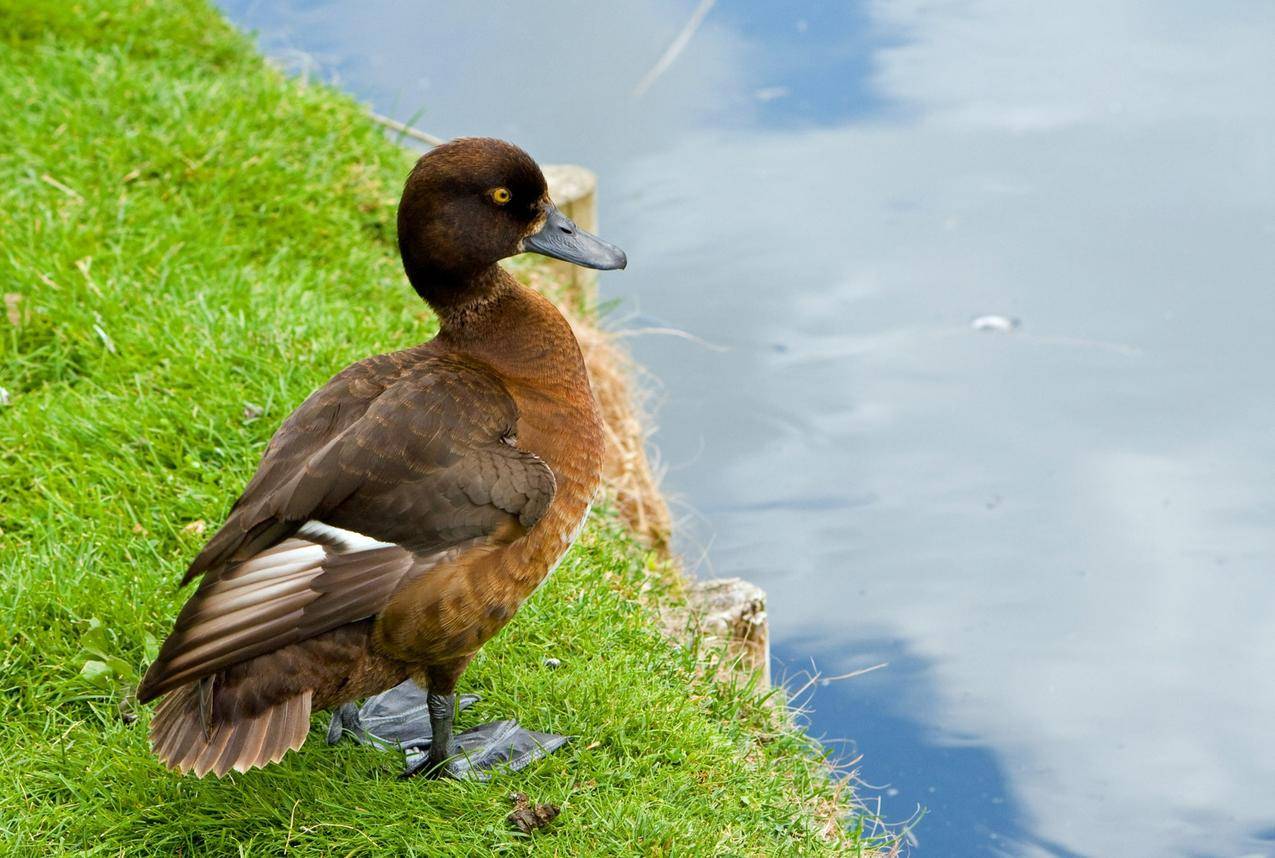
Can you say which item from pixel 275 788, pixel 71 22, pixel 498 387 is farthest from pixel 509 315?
pixel 71 22

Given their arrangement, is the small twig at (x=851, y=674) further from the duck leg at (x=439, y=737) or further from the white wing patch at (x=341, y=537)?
the white wing patch at (x=341, y=537)

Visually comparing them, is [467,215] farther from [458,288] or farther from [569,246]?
[569,246]

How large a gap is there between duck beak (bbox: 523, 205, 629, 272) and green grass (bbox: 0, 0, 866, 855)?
94 centimetres

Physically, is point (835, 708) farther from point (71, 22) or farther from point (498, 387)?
point (71, 22)

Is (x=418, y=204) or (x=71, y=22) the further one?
(x=71, y=22)

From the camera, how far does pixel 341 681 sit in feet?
9.20

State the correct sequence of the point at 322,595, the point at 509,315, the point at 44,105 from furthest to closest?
1. the point at 44,105
2. the point at 509,315
3. the point at 322,595

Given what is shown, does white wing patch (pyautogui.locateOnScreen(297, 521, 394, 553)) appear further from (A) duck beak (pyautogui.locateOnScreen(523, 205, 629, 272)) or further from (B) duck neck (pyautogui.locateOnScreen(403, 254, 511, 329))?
(A) duck beak (pyautogui.locateOnScreen(523, 205, 629, 272))

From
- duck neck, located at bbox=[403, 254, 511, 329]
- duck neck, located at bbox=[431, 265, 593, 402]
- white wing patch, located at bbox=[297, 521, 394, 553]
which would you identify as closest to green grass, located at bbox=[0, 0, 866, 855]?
white wing patch, located at bbox=[297, 521, 394, 553]

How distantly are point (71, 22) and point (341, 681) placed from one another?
4.85 m

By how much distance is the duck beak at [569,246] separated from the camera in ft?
11.0

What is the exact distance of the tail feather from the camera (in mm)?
2705

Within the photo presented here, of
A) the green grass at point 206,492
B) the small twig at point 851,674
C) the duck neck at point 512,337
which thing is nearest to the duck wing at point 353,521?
the duck neck at point 512,337

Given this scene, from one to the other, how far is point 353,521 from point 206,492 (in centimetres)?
130
